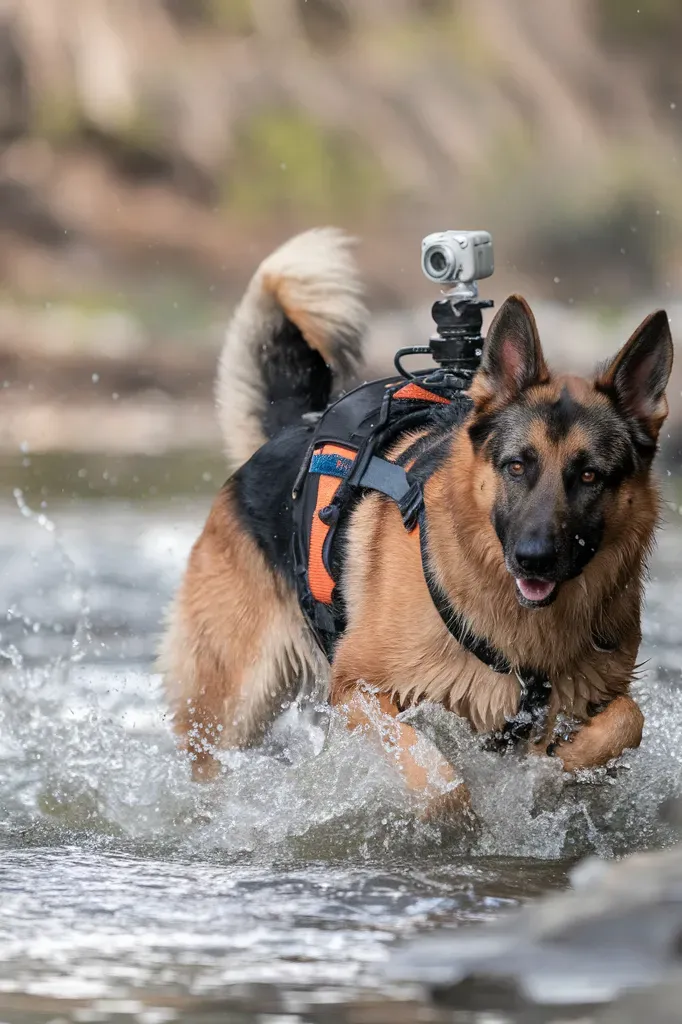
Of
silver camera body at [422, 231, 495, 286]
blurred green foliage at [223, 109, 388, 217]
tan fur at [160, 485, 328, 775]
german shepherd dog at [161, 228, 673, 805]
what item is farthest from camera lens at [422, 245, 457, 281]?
blurred green foliage at [223, 109, 388, 217]

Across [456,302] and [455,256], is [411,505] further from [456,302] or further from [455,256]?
[455,256]

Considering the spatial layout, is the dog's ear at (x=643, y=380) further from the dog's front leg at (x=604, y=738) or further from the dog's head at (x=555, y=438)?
the dog's front leg at (x=604, y=738)

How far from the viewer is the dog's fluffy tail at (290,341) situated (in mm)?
4617

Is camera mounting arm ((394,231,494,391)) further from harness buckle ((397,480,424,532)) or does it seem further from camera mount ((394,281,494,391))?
harness buckle ((397,480,424,532))

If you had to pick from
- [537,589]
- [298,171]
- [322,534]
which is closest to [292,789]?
[322,534]

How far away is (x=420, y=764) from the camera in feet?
11.9

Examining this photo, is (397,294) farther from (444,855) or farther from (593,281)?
(444,855)

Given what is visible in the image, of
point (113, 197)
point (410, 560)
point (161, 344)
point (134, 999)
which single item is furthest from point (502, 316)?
point (113, 197)

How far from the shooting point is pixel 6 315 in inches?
720

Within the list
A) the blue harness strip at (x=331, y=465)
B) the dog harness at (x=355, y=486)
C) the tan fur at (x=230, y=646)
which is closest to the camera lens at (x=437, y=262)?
the dog harness at (x=355, y=486)

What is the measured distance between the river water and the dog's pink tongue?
1.60 ft

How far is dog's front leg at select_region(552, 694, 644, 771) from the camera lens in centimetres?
362

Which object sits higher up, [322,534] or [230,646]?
[322,534]

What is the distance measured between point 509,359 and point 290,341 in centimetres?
129
